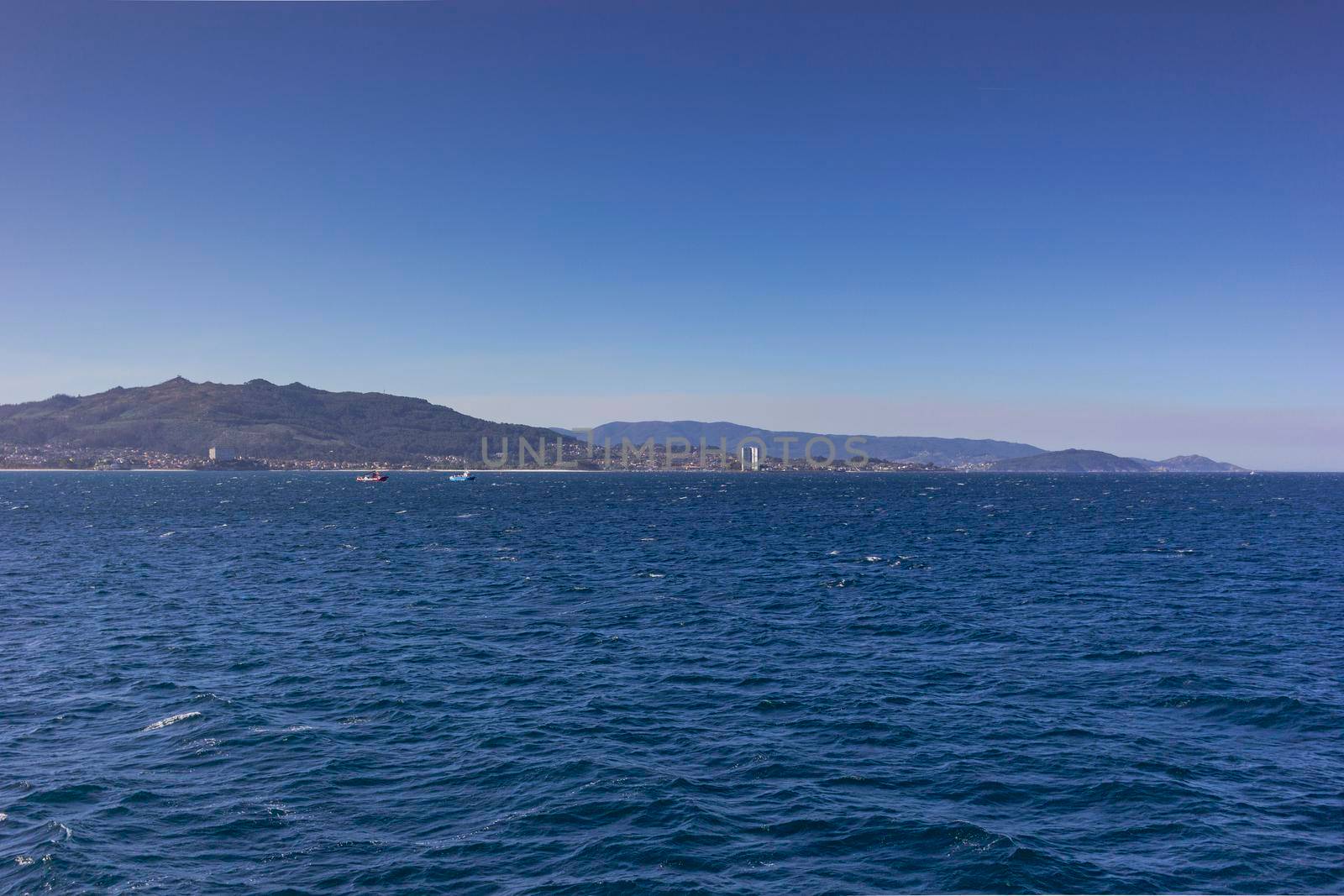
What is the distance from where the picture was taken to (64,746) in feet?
97.1

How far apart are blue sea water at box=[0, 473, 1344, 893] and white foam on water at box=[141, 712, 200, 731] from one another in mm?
129

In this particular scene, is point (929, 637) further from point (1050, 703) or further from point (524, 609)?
point (524, 609)

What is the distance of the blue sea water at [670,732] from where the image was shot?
21.9m

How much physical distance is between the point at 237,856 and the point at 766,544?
264 ft

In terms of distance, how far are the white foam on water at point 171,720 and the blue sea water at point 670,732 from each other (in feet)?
0.42

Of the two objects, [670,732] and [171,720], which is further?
[171,720]

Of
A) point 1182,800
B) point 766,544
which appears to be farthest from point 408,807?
point 766,544

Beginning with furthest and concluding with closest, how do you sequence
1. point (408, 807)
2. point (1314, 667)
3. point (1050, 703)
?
point (1314, 667) < point (1050, 703) < point (408, 807)

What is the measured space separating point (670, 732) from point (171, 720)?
20.5 metres

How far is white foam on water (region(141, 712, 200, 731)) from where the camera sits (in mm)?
31750

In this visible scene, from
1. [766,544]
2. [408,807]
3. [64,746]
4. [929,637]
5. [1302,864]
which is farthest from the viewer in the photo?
[766,544]

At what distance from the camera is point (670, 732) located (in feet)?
104

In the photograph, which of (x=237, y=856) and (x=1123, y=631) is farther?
(x=1123, y=631)

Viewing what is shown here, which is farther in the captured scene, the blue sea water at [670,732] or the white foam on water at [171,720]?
the white foam on water at [171,720]
